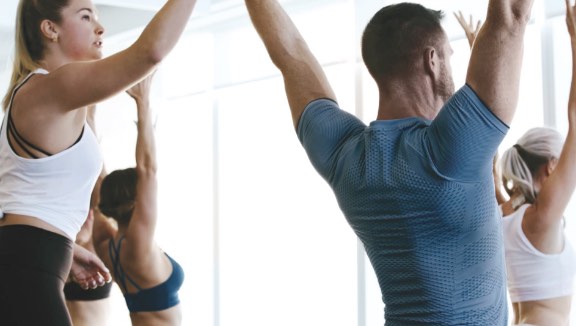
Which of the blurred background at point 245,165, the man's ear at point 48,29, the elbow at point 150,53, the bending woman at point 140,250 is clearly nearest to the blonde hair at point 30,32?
the man's ear at point 48,29

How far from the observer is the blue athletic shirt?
1271 mm

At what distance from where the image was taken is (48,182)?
1.96m

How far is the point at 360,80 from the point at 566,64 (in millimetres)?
1654

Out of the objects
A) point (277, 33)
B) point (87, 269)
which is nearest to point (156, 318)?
point (87, 269)

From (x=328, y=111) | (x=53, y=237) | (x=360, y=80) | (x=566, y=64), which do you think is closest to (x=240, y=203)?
(x=360, y=80)

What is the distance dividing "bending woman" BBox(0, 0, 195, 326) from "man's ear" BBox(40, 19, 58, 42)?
104mm

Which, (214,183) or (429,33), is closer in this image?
(429,33)

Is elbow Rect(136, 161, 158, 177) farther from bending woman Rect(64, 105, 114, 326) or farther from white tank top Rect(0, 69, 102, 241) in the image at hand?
white tank top Rect(0, 69, 102, 241)

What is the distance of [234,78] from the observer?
7129 millimetres

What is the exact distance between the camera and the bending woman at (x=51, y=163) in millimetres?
1831

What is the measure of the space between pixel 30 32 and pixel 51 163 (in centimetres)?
45

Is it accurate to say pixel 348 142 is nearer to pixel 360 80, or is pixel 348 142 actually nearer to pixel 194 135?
pixel 360 80

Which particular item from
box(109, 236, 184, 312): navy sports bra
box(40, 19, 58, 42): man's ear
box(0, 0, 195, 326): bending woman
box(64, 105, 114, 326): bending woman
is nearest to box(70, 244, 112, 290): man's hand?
box(0, 0, 195, 326): bending woman

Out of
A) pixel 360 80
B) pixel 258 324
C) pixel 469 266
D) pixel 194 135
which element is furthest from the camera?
pixel 194 135
